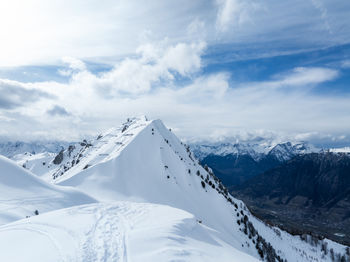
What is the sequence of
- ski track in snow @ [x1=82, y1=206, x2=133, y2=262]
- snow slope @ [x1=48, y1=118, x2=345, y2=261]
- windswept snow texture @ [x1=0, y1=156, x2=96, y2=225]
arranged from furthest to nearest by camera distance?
snow slope @ [x1=48, y1=118, x2=345, y2=261]
windswept snow texture @ [x1=0, y1=156, x2=96, y2=225]
ski track in snow @ [x1=82, y1=206, x2=133, y2=262]

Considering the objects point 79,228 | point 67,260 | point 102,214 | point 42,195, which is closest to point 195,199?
point 42,195

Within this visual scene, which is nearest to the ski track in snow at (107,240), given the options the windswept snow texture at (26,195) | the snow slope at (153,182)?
the windswept snow texture at (26,195)

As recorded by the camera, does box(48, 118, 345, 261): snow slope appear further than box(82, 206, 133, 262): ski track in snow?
Yes

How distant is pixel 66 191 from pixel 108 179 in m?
20.7

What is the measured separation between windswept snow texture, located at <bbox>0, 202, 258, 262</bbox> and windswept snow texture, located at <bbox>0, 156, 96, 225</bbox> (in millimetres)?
12493

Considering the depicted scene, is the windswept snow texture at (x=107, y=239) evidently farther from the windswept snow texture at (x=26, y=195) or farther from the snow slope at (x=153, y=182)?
the snow slope at (x=153, y=182)

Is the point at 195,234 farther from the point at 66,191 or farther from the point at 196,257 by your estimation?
the point at 66,191

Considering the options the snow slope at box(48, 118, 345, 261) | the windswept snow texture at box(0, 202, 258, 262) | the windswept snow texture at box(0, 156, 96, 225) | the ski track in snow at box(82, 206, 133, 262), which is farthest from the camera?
the snow slope at box(48, 118, 345, 261)

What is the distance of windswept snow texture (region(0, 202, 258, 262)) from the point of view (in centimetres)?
1458

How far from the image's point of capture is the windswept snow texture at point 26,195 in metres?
32.0

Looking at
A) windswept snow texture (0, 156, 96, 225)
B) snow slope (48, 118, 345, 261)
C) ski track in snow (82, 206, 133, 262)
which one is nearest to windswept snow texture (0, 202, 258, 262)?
ski track in snow (82, 206, 133, 262)

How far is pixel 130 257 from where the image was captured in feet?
48.4

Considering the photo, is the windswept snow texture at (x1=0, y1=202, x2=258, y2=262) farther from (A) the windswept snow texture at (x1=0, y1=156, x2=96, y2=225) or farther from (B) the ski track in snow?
(A) the windswept snow texture at (x1=0, y1=156, x2=96, y2=225)

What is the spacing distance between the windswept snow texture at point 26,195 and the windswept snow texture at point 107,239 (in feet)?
41.0
